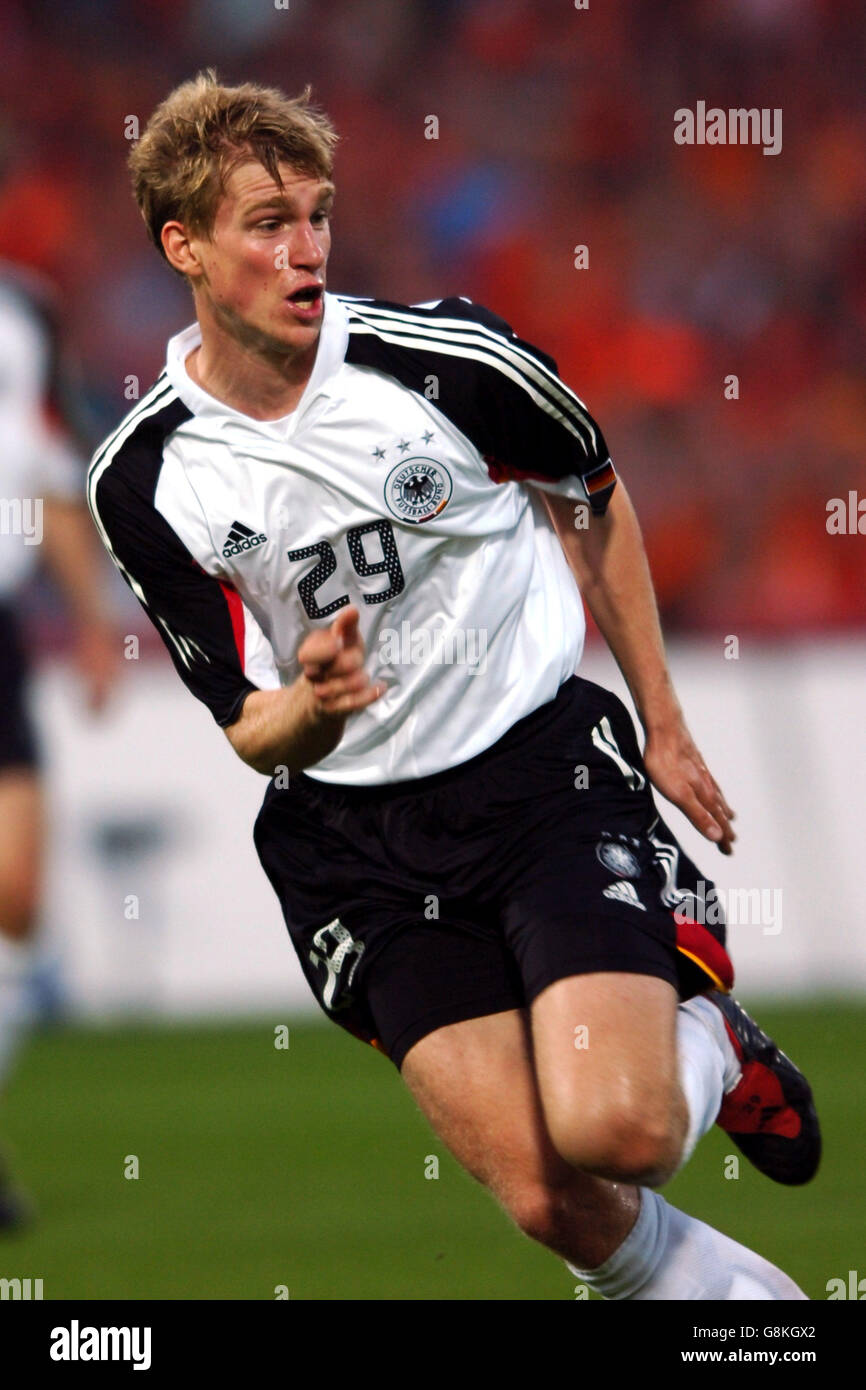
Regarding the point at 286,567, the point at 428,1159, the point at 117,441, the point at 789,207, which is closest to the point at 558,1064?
the point at 286,567

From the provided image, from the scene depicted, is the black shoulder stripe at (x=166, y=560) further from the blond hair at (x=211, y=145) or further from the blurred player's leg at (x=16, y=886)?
the blurred player's leg at (x=16, y=886)

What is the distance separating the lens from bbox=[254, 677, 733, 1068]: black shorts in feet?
11.9

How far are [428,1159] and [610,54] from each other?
8.26 meters

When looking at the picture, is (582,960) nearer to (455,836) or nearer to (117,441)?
(455,836)

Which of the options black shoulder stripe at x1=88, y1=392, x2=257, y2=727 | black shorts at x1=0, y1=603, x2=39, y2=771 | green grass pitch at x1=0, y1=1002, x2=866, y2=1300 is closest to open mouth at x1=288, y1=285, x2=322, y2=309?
black shoulder stripe at x1=88, y1=392, x2=257, y2=727

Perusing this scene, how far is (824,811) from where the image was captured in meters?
8.91

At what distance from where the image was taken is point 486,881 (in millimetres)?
3711

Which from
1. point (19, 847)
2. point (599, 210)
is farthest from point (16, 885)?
point (599, 210)

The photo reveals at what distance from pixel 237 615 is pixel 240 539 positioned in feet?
0.48

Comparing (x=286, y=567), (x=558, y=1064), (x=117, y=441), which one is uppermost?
(x=117, y=441)

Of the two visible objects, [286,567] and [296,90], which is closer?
[286,567]

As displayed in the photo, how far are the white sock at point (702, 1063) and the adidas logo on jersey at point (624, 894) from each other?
0.76ft

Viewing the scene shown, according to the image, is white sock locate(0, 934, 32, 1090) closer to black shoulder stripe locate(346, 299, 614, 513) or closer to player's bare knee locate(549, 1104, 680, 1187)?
black shoulder stripe locate(346, 299, 614, 513)

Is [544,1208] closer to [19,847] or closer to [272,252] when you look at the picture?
[272,252]
